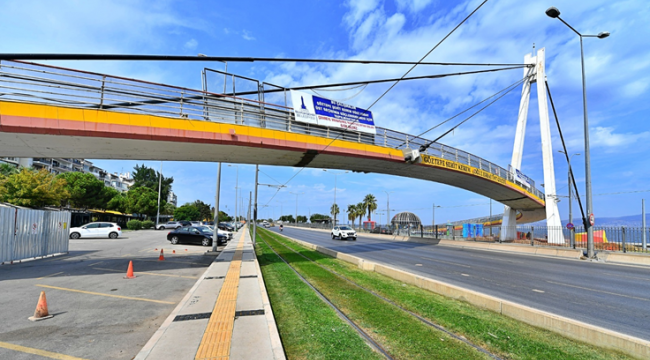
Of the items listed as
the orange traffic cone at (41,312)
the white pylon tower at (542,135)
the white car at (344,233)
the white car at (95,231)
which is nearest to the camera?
the orange traffic cone at (41,312)

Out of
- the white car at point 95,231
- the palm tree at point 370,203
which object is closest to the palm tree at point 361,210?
the palm tree at point 370,203

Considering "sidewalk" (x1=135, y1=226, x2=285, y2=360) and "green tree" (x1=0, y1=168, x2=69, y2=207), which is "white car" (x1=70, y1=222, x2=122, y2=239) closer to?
"green tree" (x1=0, y1=168, x2=69, y2=207)

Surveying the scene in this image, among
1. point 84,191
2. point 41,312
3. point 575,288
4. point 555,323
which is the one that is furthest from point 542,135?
point 84,191

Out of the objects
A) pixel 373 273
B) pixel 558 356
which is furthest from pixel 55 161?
pixel 558 356

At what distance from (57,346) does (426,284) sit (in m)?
8.31

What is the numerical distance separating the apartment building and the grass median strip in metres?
72.3

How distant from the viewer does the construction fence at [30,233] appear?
45.2ft

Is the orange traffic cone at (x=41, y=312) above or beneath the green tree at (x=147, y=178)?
beneath

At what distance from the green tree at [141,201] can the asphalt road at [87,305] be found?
56.5 meters

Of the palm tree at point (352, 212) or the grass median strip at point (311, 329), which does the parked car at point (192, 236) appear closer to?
the grass median strip at point (311, 329)

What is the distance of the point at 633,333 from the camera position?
229 inches

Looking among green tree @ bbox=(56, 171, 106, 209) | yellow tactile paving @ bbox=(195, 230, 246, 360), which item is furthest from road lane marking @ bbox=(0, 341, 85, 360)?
green tree @ bbox=(56, 171, 106, 209)

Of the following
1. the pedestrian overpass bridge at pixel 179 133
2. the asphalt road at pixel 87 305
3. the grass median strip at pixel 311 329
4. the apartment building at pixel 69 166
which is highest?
the apartment building at pixel 69 166

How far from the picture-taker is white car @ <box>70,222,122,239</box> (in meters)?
30.3
